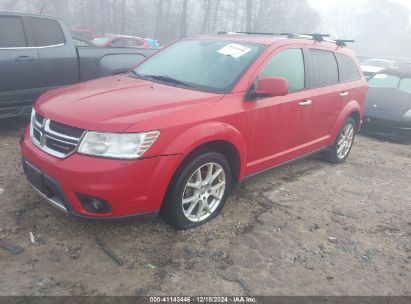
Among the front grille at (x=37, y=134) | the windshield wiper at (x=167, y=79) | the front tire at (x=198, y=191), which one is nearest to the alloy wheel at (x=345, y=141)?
the front tire at (x=198, y=191)

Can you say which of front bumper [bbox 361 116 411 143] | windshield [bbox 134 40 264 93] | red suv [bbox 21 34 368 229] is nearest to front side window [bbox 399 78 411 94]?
front bumper [bbox 361 116 411 143]

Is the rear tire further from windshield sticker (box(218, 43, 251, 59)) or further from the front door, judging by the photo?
windshield sticker (box(218, 43, 251, 59))

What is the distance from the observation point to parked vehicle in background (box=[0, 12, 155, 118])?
17.7ft

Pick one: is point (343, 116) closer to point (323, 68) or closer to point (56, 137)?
point (323, 68)

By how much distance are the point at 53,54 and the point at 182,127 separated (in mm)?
3696

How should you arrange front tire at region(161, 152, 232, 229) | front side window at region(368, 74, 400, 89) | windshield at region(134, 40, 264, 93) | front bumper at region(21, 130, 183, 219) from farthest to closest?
front side window at region(368, 74, 400, 89), windshield at region(134, 40, 264, 93), front tire at region(161, 152, 232, 229), front bumper at region(21, 130, 183, 219)

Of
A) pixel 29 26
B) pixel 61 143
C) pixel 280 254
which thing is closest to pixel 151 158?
pixel 61 143

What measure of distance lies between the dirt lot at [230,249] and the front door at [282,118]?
1.64ft

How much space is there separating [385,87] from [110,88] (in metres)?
7.29

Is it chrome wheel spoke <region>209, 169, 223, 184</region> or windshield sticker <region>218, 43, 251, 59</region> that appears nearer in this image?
chrome wheel spoke <region>209, 169, 223, 184</region>

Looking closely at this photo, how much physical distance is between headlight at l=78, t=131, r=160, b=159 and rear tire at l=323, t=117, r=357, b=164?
344 centimetres

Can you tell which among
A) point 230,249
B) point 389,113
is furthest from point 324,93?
point 389,113

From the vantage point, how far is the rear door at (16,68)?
5.36 meters

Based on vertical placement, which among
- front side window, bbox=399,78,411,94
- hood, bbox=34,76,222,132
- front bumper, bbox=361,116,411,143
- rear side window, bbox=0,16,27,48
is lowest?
front bumper, bbox=361,116,411,143
